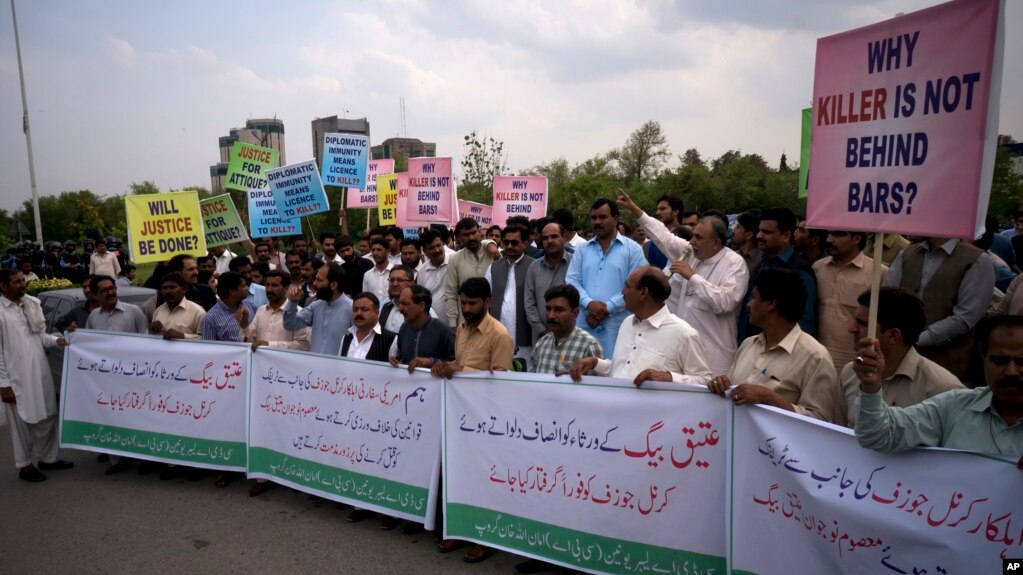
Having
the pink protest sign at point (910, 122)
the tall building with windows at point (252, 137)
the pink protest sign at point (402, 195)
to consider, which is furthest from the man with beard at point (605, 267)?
the tall building with windows at point (252, 137)

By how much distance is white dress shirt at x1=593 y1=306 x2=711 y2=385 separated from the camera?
4.11m

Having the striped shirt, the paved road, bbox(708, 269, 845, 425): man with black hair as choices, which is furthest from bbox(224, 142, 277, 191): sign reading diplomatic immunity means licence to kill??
bbox(708, 269, 845, 425): man with black hair

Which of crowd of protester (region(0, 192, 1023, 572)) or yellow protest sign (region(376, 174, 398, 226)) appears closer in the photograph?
crowd of protester (region(0, 192, 1023, 572))

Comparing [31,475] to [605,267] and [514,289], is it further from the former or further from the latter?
[605,267]

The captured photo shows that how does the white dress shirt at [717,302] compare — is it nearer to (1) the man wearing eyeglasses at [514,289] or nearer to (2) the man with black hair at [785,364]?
(2) the man with black hair at [785,364]

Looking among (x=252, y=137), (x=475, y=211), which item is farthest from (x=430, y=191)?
(x=252, y=137)

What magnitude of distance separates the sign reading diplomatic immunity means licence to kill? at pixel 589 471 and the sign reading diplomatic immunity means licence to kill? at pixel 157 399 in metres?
2.39

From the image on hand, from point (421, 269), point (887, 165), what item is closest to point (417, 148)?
point (421, 269)

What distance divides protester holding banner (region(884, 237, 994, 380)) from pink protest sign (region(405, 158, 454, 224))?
672cm

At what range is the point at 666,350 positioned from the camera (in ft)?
13.5

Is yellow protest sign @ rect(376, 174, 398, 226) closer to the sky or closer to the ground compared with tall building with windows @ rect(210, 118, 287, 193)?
closer to the ground

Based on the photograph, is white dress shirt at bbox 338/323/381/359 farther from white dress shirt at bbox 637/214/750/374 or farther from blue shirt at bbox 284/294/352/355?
white dress shirt at bbox 637/214/750/374

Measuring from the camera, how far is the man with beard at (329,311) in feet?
20.1

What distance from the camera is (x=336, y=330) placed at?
6117mm
